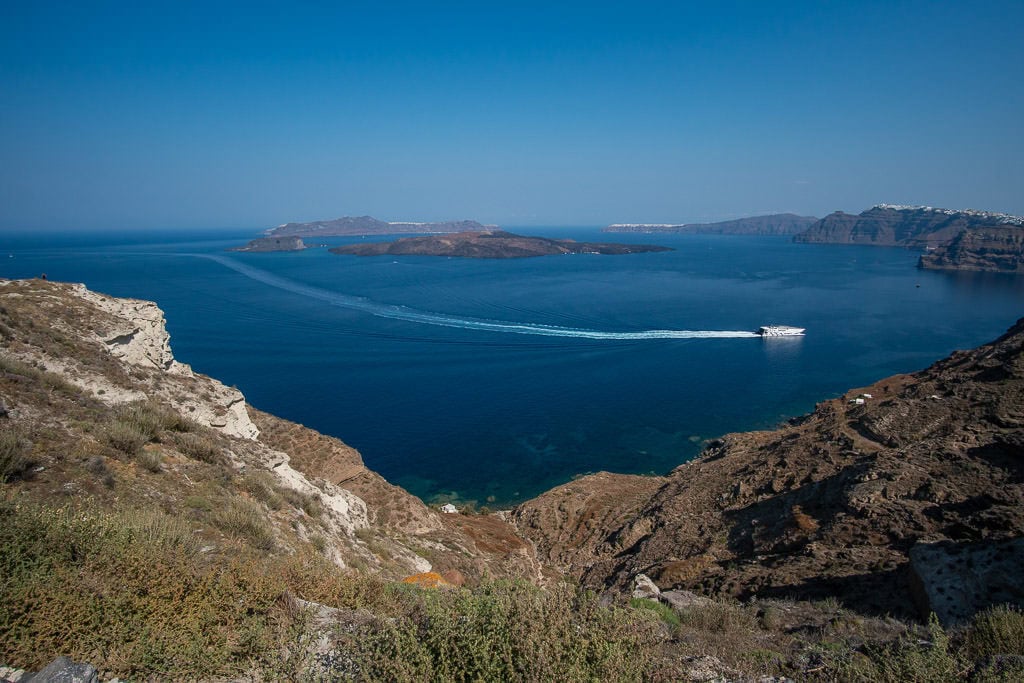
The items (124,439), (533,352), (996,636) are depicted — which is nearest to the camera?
(996,636)

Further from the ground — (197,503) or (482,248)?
(482,248)

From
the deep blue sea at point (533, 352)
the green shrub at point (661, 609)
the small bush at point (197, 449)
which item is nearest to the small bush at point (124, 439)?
the small bush at point (197, 449)

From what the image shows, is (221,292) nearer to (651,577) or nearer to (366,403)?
(366,403)

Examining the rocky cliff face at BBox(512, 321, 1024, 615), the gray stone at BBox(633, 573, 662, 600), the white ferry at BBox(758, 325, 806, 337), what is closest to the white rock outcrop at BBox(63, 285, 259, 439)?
the gray stone at BBox(633, 573, 662, 600)

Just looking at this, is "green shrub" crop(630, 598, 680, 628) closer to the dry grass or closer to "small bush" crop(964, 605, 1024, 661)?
"small bush" crop(964, 605, 1024, 661)

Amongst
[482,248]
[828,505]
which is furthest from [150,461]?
[482,248]

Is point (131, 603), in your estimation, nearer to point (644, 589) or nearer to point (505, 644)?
point (505, 644)

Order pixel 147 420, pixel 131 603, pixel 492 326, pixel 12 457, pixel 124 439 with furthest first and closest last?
pixel 492 326
pixel 147 420
pixel 124 439
pixel 12 457
pixel 131 603
